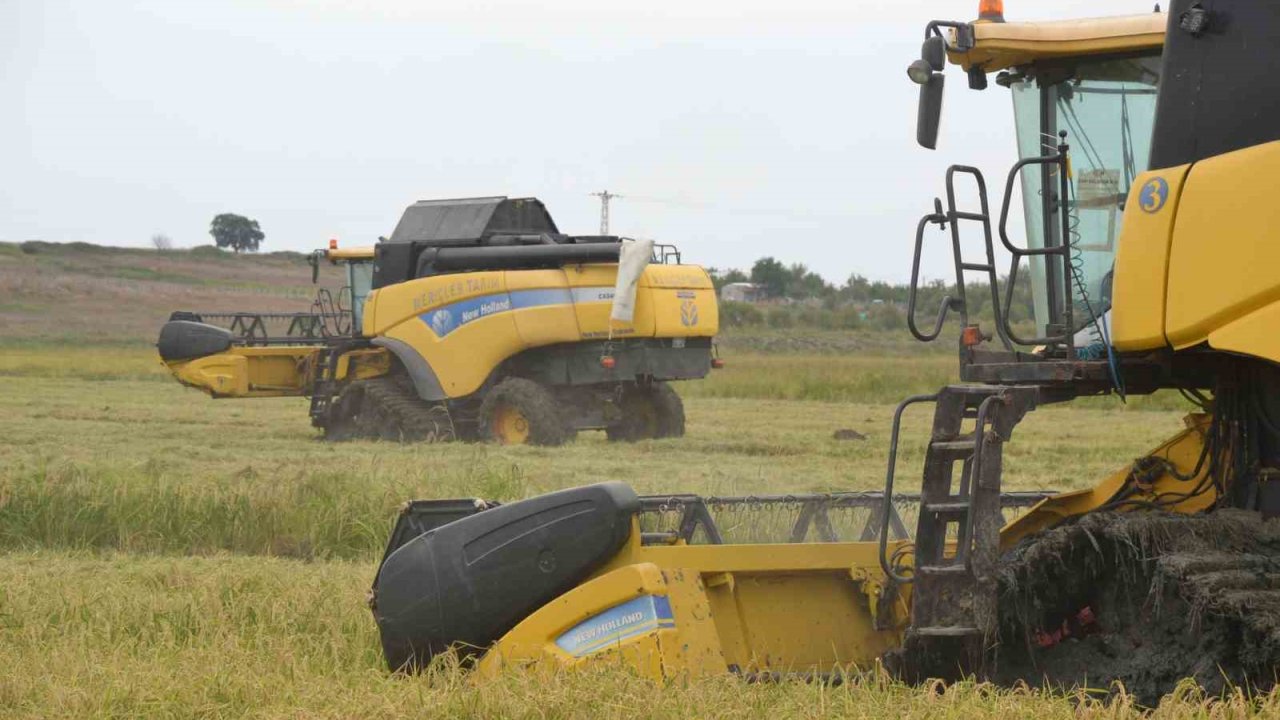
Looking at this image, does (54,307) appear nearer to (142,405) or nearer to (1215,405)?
(142,405)

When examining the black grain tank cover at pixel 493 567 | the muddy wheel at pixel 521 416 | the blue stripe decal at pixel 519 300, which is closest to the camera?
the black grain tank cover at pixel 493 567

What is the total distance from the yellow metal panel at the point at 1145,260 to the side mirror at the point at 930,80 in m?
0.81

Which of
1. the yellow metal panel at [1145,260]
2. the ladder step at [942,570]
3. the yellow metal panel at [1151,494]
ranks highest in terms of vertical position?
A: the yellow metal panel at [1145,260]

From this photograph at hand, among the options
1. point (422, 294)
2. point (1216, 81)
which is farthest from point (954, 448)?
point (422, 294)

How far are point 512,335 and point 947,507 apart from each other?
12231mm

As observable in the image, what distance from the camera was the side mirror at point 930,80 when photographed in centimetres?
498

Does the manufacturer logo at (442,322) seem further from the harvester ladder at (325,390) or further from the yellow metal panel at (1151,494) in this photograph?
the yellow metal panel at (1151,494)

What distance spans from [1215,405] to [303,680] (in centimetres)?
298

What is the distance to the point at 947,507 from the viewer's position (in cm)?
460

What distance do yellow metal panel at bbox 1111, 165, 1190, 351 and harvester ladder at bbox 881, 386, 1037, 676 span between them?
42 cm

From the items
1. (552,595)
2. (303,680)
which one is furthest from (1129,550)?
(303,680)

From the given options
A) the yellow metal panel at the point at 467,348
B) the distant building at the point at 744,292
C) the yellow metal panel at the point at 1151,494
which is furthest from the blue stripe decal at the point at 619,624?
the distant building at the point at 744,292

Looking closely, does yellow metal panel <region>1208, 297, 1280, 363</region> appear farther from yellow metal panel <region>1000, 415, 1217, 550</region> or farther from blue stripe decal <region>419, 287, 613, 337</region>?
blue stripe decal <region>419, 287, 613, 337</region>

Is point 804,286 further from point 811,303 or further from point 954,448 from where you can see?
point 954,448
